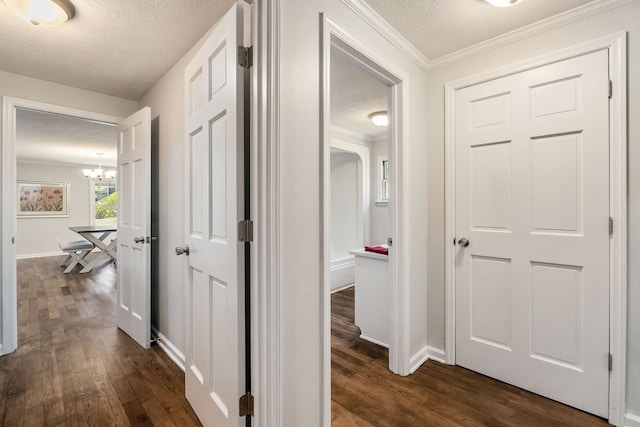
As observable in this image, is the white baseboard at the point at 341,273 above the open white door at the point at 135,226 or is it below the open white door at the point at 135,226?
below

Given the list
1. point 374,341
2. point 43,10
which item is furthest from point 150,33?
point 374,341

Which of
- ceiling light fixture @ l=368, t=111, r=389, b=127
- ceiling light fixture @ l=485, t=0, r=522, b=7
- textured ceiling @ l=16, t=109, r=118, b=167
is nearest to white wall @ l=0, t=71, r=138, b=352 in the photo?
textured ceiling @ l=16, t=109, r=118, b=167

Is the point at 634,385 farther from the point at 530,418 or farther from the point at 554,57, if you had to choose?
the point at 554,57

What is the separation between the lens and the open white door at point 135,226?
7.74 feet

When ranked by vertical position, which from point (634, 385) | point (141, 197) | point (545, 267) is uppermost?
point (141, 197)

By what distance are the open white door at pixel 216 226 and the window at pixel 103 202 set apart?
317 inches

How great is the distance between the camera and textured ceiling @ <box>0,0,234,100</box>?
5.17ft

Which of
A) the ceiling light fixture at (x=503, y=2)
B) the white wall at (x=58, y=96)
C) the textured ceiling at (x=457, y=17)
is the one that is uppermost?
the textured ceiling at (x=457, y=17)

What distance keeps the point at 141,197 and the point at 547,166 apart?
3.02 m

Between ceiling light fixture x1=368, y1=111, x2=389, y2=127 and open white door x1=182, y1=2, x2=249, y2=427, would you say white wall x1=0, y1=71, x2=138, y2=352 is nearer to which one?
open white door x1=182, y1=2, x2=249, y2=427

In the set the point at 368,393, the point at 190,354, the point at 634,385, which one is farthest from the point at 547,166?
the point at 190,354

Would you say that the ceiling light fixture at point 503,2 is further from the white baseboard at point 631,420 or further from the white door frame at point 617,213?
the white baseboard at point 631,420

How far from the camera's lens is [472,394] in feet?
5.80

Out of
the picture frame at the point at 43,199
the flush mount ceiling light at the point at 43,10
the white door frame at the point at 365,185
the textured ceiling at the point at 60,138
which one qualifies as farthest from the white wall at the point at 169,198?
the picture frame at the point at 43,199
